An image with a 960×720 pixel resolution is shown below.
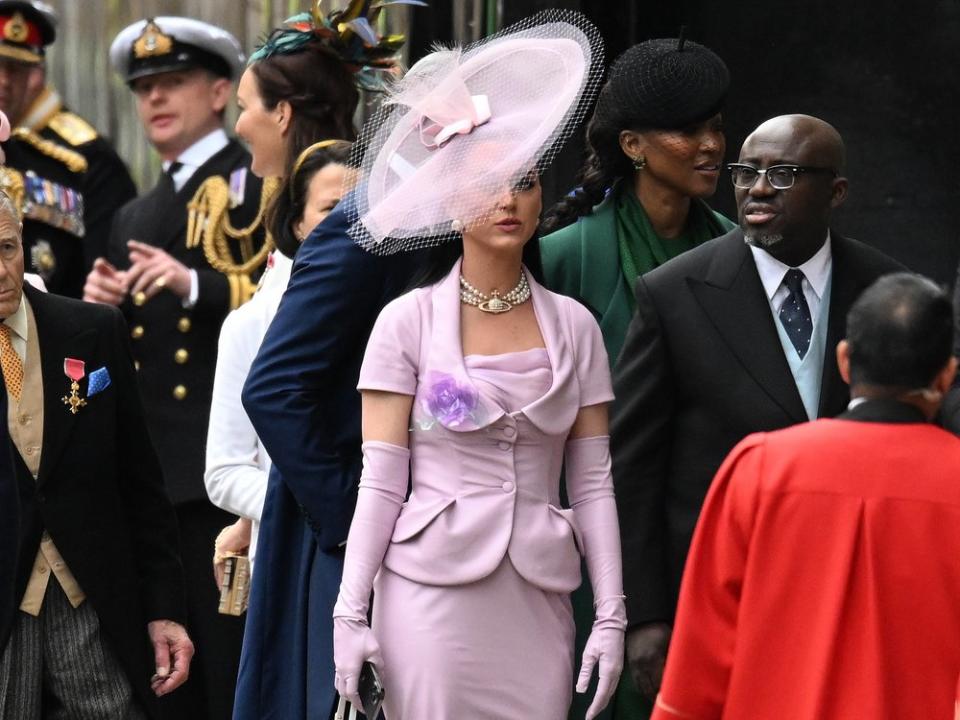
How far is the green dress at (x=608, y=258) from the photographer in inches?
229

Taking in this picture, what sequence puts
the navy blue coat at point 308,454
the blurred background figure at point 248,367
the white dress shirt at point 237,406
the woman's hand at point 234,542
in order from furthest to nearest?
the woman's hand at point 234,542 → the white dress shirt at point 237,406 → the blurred background figure at point 248,367 → the navy blue coat at point 308,454

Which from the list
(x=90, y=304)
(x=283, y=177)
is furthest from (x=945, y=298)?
(x=283, y=177)

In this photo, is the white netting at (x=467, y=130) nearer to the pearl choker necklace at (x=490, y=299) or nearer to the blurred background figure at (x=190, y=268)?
the pearl choker necklace at (x=490, y=299)

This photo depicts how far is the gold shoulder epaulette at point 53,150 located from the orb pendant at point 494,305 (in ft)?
13.2

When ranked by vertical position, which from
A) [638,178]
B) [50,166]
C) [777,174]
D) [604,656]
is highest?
[777,174]

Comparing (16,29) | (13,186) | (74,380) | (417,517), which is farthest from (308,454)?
(16,29)

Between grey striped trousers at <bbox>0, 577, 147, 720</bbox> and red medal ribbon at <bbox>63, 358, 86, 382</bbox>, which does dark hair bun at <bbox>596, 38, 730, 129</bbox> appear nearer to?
red medal ribbon at <bbox>63, 358, 86, 382</bbox>

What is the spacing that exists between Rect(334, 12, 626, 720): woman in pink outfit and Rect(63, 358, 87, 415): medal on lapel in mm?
813

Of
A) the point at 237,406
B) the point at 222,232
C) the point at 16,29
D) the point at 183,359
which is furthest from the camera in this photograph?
the point at 16,29

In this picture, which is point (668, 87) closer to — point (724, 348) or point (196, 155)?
point (724, 348)

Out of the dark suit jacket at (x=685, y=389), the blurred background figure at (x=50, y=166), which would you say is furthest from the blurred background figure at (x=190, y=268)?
the dark suit jacket at (x=685, y=389)

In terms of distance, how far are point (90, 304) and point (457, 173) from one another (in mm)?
1115

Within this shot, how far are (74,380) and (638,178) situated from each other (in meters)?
1.56

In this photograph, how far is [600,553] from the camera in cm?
485
